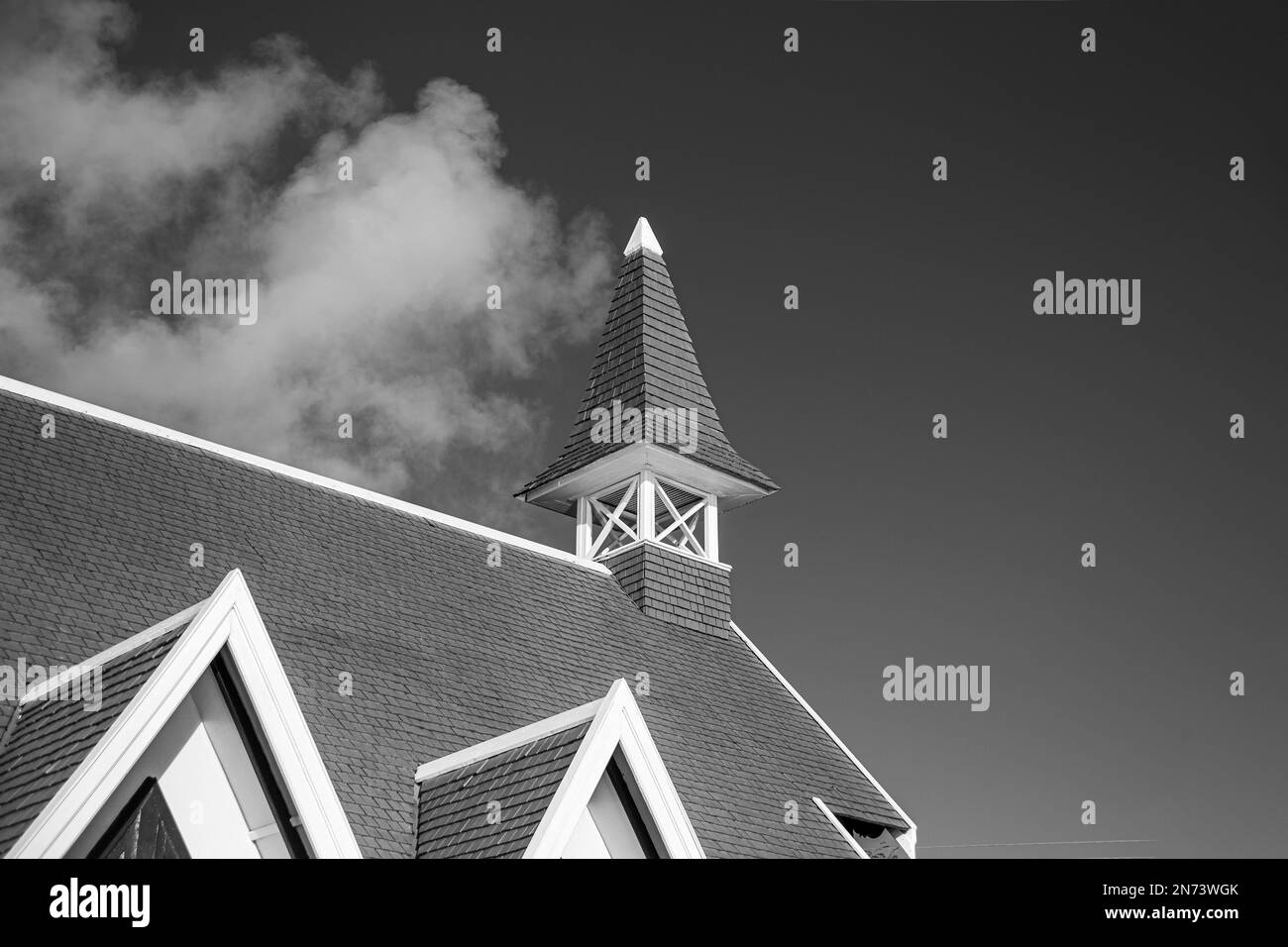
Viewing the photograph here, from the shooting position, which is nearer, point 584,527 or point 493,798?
point 493,798

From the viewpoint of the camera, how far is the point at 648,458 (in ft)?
76.7

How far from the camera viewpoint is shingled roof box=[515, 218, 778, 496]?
24109 mm

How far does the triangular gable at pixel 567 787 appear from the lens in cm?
1061

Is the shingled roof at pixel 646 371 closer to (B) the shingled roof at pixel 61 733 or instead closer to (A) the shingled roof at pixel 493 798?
(A) the shingled roof at pixel 493 798

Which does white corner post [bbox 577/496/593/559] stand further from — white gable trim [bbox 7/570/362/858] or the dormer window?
white gable trim [bbox 7/570/362/858]

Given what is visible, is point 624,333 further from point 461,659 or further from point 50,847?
point 50,847

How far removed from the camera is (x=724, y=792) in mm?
17359

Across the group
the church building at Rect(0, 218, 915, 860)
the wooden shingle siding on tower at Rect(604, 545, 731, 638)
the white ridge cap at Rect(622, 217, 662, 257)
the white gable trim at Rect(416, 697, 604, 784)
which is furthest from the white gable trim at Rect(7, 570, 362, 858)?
the white ridge cap at Rect(622, 217, 662, 257)

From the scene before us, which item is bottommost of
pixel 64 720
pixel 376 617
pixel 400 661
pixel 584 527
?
pixel 64 720

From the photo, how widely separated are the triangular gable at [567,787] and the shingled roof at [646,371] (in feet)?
38.4

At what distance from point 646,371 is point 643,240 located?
11.2 feet

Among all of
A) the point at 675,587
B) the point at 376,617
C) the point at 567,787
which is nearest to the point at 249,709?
the point at 567,787

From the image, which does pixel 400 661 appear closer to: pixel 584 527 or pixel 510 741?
pixel 510 741

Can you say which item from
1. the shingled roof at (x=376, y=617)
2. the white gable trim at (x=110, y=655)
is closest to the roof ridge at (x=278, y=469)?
the shingled roof at (x=376, y=617)
